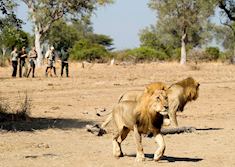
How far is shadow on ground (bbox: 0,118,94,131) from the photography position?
14945 mm

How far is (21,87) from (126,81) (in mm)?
6641

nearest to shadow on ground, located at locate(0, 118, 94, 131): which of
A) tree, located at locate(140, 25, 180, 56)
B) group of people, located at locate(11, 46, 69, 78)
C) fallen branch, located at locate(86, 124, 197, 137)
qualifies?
fallen branch, located at locate(86, 124, 197, 137)

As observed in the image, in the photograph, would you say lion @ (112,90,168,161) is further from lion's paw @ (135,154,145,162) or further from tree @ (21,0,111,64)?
tree @ (21,0,111,64)

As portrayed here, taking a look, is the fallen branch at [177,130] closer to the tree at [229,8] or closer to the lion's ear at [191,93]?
the lion's ear at [191,93]

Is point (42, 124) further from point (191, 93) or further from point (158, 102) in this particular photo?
point (158, 102)

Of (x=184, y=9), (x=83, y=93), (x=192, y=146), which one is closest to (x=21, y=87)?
(x=83, y=93)

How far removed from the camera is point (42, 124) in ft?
51.7

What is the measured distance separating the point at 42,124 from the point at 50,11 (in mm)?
34579

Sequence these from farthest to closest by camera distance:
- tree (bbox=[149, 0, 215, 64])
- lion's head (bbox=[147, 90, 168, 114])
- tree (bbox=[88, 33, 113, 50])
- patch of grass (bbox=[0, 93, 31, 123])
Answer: tree (bbox=[88, 33, 113, 50]) → tree (bbox=[149, 0, 215, 64]) → patch of grass (bbox=[0, 93, 31, 123]) → lion's head (bbox=[147, 90, 168, 114])

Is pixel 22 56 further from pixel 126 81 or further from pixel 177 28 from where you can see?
pixel 177 28

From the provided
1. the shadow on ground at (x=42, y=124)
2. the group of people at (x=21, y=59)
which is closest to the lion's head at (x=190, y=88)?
the shadow on ground at (x=42, y=124)

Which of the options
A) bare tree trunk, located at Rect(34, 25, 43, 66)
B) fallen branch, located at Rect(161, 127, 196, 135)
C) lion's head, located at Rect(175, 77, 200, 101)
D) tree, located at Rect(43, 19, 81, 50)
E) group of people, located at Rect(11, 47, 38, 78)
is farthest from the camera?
tree, located at Rect(43, 19, 81, 50)

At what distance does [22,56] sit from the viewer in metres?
36.3

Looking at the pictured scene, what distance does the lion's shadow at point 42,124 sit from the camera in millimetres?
14930
